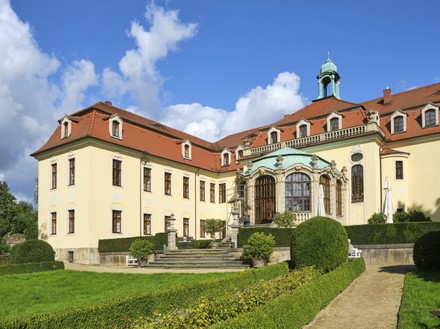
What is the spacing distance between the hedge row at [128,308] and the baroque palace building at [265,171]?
16.2 m

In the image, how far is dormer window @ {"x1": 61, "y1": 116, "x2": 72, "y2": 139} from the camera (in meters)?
30.1

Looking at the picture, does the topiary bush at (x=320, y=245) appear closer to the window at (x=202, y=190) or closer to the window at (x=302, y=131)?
the window at (x=302, y=131)

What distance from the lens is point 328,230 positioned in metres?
15.3

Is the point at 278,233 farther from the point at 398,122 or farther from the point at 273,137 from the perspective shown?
the point at 398,122

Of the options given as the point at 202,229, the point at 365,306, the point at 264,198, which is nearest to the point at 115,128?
the point at 264,198

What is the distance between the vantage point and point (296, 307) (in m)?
8.87

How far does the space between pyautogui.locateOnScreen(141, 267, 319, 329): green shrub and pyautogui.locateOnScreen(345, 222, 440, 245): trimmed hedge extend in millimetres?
11129

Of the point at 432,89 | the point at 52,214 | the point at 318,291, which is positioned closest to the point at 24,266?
the point at 52,214

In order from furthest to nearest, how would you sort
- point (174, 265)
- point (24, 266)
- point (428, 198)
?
point (428, 198) → point (174, 265) → point (24, 266)

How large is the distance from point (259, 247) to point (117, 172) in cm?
1316

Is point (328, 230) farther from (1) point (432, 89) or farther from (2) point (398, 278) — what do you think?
(1) point (432, 89)

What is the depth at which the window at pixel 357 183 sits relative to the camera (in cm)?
2959

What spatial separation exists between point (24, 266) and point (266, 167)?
A: 14.8 m

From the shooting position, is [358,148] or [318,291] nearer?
[318,291]
